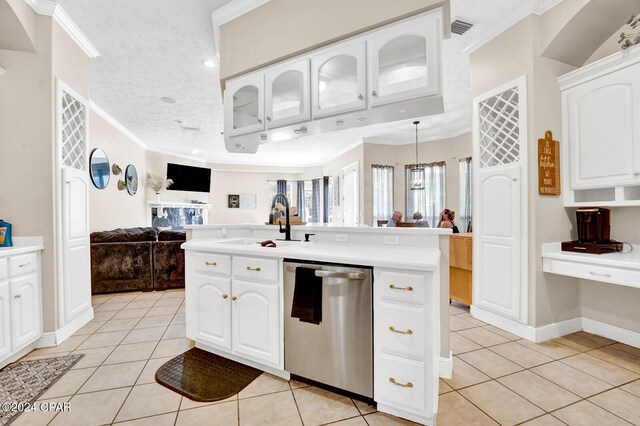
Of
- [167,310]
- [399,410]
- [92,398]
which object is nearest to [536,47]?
[399,410]

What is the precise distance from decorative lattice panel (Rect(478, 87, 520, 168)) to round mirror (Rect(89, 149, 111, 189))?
5.39 m

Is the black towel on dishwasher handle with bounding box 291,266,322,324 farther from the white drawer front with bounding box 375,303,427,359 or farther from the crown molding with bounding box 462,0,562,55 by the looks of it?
the crown molding with bounding box 462,0,562,55

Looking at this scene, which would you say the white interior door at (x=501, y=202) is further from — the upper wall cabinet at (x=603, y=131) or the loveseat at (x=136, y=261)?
the loveseat at (x=136, y=261)

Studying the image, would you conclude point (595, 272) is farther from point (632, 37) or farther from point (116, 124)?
point (116, 124)

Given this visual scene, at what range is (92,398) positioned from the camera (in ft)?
6.00

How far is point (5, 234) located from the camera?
2449mm

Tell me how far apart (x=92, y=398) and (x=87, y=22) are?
3.23 metres

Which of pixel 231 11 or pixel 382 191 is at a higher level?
pixel 231 11

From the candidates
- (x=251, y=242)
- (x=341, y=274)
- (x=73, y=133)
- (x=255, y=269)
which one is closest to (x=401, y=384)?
(x=341, y=274)

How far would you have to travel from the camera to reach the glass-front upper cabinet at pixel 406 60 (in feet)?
5.99

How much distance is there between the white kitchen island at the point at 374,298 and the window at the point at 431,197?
4.59m

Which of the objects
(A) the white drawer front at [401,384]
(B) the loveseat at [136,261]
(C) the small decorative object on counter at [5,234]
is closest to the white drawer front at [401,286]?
(A) the white drawer front at [401,384]

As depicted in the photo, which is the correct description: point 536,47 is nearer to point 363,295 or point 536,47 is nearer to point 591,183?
point 591,183

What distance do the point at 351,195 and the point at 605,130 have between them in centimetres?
524
